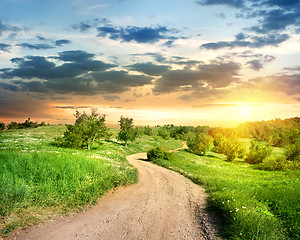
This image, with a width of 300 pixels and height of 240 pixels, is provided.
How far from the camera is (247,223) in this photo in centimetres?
916

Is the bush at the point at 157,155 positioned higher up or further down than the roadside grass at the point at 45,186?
further down

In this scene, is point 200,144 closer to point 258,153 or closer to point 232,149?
point 232,149

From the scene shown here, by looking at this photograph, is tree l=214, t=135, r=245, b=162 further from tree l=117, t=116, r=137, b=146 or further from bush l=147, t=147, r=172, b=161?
bush l=147, t=147, r=172, b=161

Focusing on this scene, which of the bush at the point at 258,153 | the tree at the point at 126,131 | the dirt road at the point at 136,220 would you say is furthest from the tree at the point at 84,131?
the bush at the point at 258,153

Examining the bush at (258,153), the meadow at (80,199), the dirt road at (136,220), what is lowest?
the bush at (258,153)

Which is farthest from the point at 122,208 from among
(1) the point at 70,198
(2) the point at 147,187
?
(2) the point at 147,187

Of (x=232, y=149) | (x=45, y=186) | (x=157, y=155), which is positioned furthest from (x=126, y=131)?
(x=45, y=186)

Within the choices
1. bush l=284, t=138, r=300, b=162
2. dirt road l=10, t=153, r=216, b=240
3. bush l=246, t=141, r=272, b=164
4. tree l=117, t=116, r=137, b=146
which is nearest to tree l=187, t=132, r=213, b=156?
bush l=246, t=141, r=272, b=164

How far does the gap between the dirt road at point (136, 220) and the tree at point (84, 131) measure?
25.3 meters

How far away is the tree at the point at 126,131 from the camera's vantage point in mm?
64331

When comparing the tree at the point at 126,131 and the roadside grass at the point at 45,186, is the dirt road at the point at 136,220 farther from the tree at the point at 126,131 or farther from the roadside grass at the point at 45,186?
the tree at the point at 126,131

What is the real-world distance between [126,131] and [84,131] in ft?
85.1

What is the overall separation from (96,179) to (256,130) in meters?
158

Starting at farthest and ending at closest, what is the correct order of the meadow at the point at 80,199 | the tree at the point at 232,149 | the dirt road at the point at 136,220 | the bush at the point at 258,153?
the tree at the point at 232,149, the bush at the point at 258,153, the meadow at the point at 80,199, the dirt road at the point at 136,220
